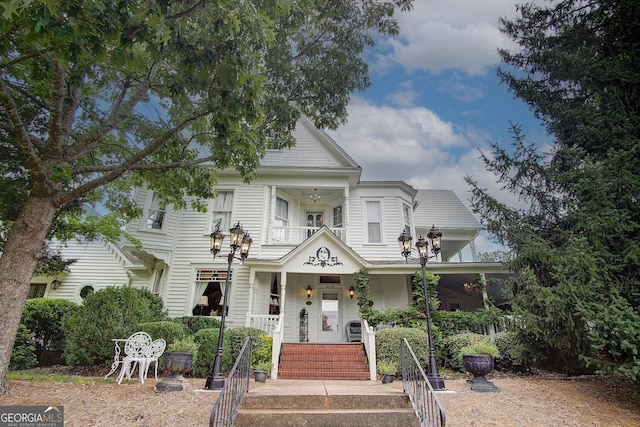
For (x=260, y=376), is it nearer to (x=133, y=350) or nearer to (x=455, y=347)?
(x=133, y=350)

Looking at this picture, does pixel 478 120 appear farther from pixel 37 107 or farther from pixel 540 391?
pixel 37 107

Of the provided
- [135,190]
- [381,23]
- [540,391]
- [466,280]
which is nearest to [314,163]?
[381,23]

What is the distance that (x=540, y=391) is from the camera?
6898 mm

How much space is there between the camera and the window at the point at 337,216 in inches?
587

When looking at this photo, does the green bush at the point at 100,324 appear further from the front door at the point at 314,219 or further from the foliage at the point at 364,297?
the front door at the point at 314,219

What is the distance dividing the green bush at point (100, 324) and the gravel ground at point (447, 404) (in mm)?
2268

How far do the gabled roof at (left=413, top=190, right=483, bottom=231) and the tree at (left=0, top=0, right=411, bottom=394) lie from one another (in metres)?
10.7

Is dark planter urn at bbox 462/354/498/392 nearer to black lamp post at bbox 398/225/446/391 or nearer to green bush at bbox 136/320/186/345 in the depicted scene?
black lamp post at bbox 398/225/446/391

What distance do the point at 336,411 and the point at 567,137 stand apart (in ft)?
26.4

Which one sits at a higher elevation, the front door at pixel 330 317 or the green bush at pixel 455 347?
the front door at pixel 330 317

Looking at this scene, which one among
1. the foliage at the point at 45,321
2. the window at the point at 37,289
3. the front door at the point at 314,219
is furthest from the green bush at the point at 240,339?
the window at the point at 37,289

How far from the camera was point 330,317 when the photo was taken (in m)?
13.3

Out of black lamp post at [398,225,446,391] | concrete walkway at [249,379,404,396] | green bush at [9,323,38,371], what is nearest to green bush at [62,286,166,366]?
green bush at [9,323,38,371]

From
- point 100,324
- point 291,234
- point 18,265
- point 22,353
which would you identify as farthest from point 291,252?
point 22,353
